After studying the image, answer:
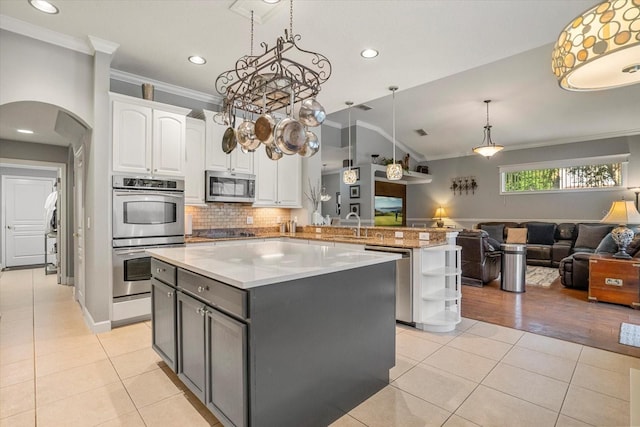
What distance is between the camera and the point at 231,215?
4.95m

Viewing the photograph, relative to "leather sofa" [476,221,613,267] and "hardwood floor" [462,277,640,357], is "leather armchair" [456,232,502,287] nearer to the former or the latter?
"hardwood floor" [462,277,640,357]

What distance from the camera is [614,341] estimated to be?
2982mm

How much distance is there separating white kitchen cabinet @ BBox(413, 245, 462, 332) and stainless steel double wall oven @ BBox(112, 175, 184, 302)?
9.05ft

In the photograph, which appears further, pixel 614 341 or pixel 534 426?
pixel 614 341

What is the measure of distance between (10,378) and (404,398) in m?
2.83

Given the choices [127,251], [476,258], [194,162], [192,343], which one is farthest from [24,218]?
[476,258]

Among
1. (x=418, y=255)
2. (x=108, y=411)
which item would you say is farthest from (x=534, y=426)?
(x=108, y=411)

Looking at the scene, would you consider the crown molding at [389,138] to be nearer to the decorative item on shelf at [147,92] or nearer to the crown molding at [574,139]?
the crown molding at [574,139]

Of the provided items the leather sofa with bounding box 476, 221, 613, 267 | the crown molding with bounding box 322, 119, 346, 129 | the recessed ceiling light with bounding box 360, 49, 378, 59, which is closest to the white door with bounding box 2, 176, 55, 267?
the crown molding with bounding box 322, 119, 346, 129

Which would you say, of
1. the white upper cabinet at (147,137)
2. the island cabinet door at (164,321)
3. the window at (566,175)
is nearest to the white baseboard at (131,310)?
the island cabinet door at (164,321)

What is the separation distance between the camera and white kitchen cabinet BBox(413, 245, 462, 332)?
3.27 m

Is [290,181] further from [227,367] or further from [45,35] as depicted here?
[227,367]

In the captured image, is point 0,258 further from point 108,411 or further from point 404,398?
point 404,398

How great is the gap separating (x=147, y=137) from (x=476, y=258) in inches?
193
